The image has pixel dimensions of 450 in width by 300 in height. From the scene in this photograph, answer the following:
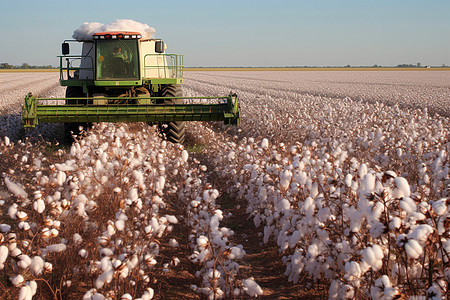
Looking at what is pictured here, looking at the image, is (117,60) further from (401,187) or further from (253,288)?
(401,187)

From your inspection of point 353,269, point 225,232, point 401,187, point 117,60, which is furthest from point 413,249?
point 117,60

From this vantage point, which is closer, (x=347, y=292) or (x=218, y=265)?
(x=347, y=292)

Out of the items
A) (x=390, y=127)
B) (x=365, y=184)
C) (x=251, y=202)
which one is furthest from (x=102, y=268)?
(x=390, y=127)

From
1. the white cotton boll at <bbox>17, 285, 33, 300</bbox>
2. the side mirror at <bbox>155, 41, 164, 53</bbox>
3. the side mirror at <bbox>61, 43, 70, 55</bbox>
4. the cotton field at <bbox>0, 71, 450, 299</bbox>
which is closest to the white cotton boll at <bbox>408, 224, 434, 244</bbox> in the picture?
the cotton field at <bbox>0, 71, 450, 299</bbox>

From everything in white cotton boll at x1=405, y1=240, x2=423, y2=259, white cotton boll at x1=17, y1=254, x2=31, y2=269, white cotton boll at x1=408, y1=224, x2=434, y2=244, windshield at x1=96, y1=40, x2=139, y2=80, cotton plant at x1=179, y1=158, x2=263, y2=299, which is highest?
windshield at x1=96, y1=40, x2=139, y2=80

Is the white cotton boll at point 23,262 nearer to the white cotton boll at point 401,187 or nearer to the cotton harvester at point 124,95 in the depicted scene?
the white cotton boll at point 401,187

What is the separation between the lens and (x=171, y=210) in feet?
22.2

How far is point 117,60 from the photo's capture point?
A: 11.1 meters

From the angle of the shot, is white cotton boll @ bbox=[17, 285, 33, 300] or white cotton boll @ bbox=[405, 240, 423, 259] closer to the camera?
white cotton boll @ bbox=[405, 240, 423, 259]

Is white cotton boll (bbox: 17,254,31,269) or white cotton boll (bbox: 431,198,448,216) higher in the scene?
white cotton boll (bbox: 431,198,448,216)

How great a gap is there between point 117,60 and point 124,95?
2.66 feet

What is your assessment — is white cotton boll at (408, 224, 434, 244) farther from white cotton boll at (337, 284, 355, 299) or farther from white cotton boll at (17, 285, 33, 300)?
white cotton boll at (17, 285, 33, 300)

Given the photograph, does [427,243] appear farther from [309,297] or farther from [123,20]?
[123,20]

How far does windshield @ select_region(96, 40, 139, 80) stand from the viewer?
36.4ft
